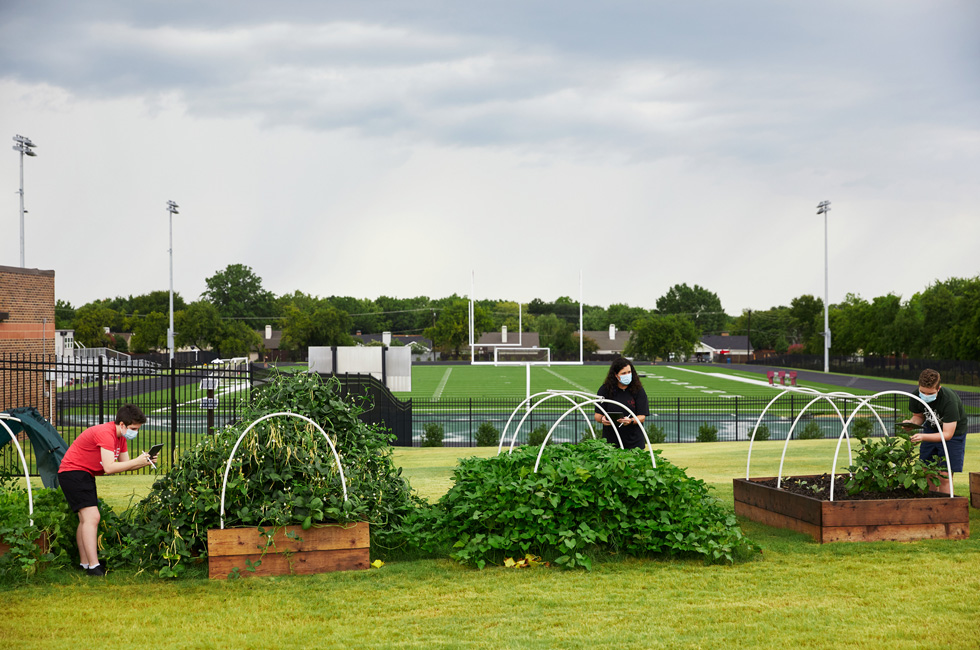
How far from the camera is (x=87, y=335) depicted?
3312 inches

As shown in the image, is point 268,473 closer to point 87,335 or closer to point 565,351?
point 87,335

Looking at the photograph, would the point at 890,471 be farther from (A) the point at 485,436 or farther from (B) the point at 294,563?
(A) the point at 485,436

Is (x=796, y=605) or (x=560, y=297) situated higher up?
(x=560, y=297)

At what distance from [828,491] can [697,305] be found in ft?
532

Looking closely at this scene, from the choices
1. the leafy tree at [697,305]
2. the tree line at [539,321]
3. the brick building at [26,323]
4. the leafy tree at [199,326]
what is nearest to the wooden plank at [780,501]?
the brick building at [26,323]

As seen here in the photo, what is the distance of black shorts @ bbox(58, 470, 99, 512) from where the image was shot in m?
6.49

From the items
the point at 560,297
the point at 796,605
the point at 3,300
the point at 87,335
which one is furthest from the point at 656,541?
the point at 560,297

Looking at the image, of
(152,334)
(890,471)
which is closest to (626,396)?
(890,471)

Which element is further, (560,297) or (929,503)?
(560,297)

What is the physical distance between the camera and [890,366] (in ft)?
196

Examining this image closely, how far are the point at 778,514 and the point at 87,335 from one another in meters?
89.8

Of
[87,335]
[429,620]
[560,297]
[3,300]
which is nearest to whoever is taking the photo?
[429,620]

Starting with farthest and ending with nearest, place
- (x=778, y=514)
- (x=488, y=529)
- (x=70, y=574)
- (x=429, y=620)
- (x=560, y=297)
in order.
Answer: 1. (x=560, y=297)
2. (x=778, y=514)
3. (x=488, y=529)
4. (x=70, y=574)
5. (x=429, y=620)

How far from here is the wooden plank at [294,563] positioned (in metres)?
6.29
